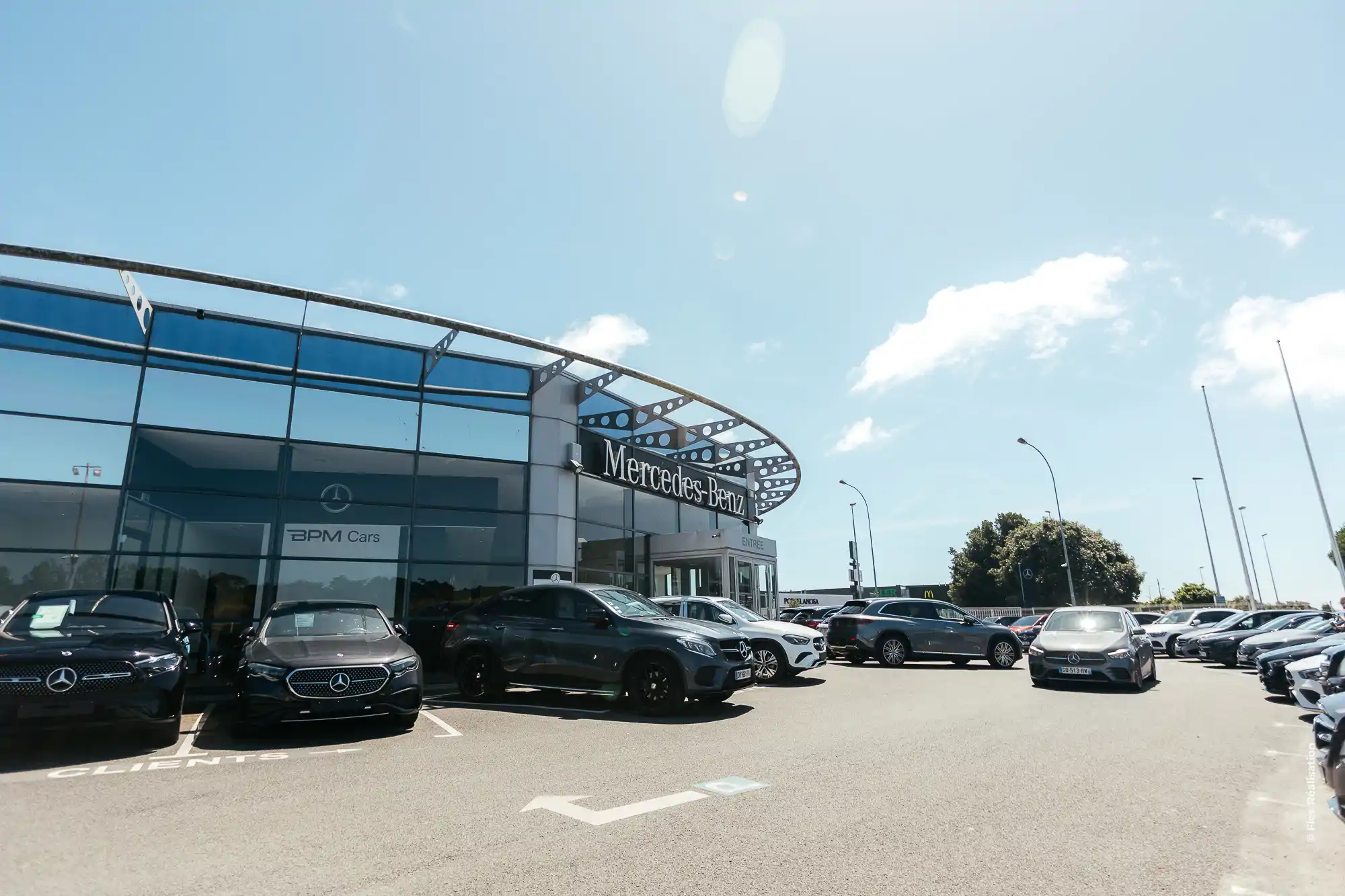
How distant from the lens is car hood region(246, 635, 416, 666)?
7559 millimetres

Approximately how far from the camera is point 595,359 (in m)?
15.9

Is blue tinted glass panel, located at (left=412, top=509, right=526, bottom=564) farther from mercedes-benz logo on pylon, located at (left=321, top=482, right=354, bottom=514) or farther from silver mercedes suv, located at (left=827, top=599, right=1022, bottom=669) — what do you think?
silver mercedes suv, located at (left=827, top=599, right=1022, bottom=669)

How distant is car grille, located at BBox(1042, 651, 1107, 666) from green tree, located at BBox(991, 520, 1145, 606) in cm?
4547

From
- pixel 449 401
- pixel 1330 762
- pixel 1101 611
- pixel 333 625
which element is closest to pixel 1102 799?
pixel 1330 762

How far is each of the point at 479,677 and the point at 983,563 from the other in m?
58.6

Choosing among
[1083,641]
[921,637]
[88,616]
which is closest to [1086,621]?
[1083,641]

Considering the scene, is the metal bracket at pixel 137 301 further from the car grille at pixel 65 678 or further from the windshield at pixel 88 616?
the car grille at pixel 65 678

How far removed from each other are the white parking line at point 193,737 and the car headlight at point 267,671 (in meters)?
0.81

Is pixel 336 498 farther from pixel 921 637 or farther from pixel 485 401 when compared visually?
pixel 921 637

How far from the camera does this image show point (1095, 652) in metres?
11.9

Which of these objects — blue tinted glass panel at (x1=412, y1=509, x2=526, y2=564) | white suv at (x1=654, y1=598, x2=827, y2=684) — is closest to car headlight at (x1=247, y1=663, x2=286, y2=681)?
white suv at (x1=654, y1=598, x2=827, y2=684)

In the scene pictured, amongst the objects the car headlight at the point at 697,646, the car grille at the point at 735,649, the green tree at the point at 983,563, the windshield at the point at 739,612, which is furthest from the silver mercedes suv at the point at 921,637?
the green tree at the point at 983,563

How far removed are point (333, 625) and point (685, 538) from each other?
12.6 m

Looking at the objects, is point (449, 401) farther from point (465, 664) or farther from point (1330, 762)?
point (1330, 762)
